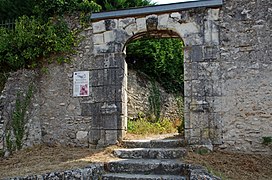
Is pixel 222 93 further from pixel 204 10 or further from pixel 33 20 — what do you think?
pixel 33 20

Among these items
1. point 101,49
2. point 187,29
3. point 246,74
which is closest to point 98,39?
point 101,49

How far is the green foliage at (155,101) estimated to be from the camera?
403 inches

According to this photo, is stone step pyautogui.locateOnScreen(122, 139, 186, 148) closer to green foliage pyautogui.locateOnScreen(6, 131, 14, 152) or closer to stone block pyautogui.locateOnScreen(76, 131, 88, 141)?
stone block pyautogui.locateOnScreen(76, 131, 88, 141)

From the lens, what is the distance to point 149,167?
198 inches

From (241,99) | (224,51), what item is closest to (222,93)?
(241,99)

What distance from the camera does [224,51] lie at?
19.4ft

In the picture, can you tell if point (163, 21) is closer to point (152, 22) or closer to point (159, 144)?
point (152, 22)

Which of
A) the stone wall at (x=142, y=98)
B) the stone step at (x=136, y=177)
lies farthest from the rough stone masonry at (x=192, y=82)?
the stone wall at (x=142, y=98)

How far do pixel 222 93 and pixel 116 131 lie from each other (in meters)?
2.22

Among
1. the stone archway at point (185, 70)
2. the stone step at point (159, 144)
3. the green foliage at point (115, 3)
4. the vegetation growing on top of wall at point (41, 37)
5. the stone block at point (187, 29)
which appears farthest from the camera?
the green foliage at point (115, 3)

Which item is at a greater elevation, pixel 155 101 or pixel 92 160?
pixel 155 101

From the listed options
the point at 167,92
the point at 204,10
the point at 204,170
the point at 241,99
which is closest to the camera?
the point at 204,170

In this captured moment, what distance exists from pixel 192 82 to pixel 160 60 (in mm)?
5095

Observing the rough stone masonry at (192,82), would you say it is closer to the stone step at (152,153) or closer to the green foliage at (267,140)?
the green foliage at (267,140)
